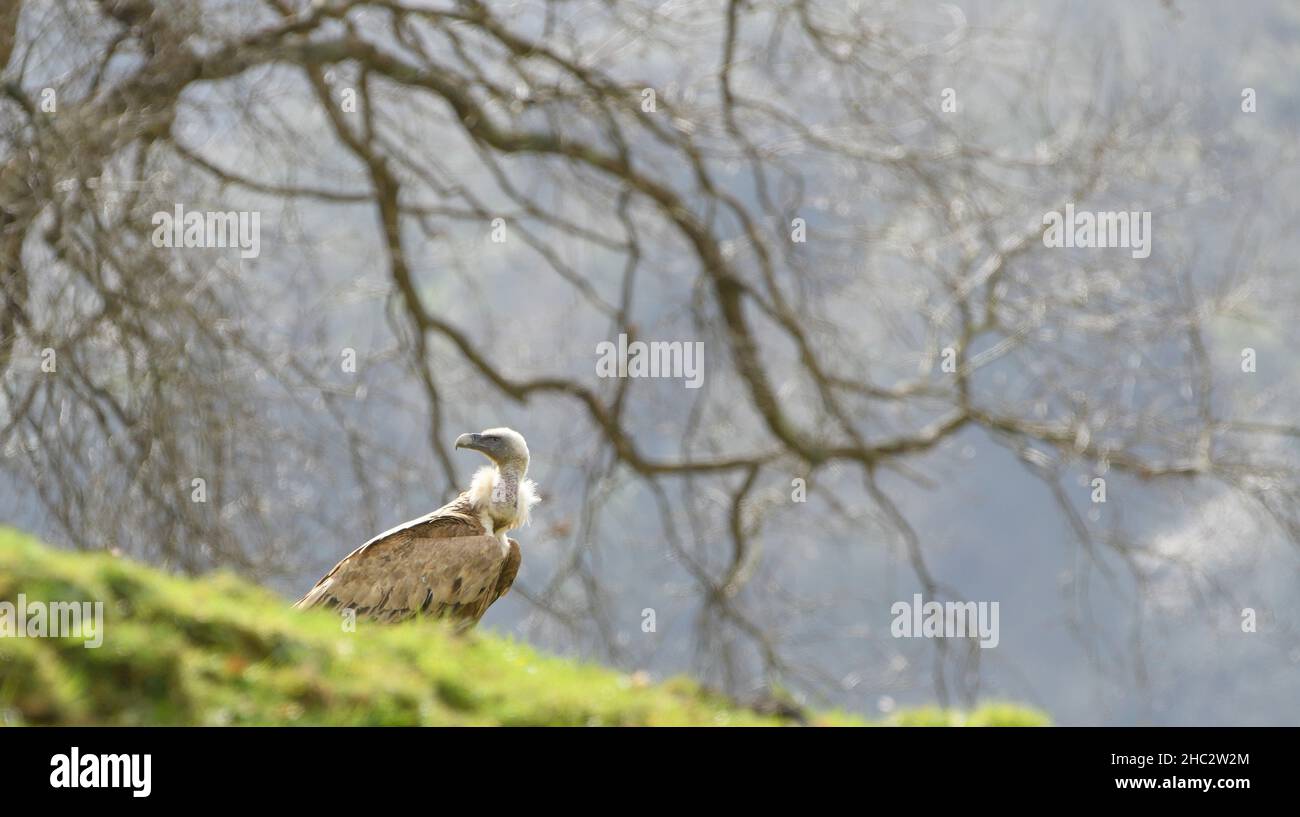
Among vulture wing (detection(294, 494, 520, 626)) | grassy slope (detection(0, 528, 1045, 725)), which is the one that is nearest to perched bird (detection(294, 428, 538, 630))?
vulture wing (detection(294, 494, 520, 626))

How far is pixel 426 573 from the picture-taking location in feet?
25.1

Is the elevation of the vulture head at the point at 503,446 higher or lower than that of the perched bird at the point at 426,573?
higher

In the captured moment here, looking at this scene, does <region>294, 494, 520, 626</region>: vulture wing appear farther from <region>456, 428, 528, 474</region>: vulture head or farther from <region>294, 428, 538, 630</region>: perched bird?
<region>456, 428, 528, 474</region>: vulture head

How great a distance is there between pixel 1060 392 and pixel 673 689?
6897mm

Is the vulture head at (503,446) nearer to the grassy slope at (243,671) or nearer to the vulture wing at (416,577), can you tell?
the vulture wing at (416,577)

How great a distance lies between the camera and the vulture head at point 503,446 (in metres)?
8.43

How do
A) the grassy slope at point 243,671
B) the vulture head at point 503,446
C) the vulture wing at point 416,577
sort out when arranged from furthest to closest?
the vulture head at point 503,446
the vulture wing at point 416,577
the grassy slope at point 243,671

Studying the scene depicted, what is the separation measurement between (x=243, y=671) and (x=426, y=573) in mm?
2479

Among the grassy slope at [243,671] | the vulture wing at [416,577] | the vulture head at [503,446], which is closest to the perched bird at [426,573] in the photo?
the vulture wing at [416,577]

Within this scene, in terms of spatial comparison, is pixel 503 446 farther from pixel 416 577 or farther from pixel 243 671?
pixel 243 671

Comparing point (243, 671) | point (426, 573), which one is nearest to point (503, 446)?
point (426, 573)

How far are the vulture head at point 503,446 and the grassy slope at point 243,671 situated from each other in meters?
1.96
